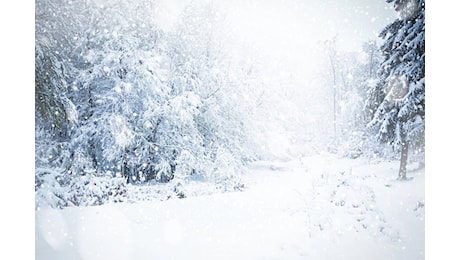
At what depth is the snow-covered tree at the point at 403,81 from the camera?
3875 mm

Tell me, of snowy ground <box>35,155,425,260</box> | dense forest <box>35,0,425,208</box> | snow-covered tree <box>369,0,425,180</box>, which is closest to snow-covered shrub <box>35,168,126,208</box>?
dense forest <box>35,0,425,208</box>

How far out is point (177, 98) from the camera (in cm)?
428

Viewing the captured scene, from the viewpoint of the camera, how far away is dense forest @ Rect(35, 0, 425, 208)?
145 inches

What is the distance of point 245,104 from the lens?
506cm

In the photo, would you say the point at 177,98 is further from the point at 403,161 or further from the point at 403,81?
the point at 403,161

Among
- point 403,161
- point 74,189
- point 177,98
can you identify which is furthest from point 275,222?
point 74,189

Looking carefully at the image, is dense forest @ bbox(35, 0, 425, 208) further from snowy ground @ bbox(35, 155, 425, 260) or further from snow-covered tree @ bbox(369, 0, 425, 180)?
snowy ground @ bbox(35, 155, 425, 260)

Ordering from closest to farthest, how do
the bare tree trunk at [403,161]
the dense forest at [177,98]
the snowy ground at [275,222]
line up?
the snowy ground at [275,222], the dense forest at [177,98], the bare tree trunk at [403,161]

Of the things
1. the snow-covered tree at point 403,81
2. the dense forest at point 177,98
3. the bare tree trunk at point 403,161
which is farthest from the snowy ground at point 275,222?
the snow-covered tree at point 403,81

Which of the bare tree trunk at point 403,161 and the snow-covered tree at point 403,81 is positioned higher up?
the snow-covered tree at point 403,81

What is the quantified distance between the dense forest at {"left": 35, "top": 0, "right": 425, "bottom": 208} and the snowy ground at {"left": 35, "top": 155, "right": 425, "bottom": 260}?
0.26 metres

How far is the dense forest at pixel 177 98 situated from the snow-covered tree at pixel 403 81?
16 mm

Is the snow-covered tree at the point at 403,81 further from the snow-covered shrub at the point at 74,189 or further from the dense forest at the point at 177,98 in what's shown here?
the snow-covered shrub at the point at 74,189
